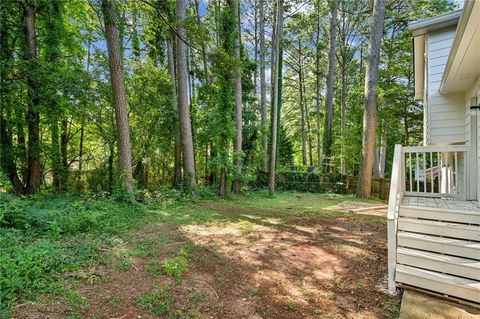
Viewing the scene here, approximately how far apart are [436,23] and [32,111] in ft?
35.3

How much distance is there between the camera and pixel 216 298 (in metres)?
2.90

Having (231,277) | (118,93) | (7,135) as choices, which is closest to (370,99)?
(118,93)

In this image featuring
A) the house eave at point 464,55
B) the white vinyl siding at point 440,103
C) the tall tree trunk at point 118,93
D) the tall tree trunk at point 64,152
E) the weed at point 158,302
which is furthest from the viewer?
the tall tree trunk at point 64,152

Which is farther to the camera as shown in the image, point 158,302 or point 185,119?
point 185,119

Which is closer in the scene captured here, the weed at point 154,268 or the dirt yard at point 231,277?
the dirt yard at point 231,277

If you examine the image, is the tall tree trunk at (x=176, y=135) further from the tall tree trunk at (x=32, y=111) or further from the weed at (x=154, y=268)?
the weed at (x=154, y=268)

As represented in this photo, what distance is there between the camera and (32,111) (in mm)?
8047

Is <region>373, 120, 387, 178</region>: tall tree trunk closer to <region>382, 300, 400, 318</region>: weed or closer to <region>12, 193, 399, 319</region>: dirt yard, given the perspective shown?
<region>12, 193, 399, 319</region>: dirt yard

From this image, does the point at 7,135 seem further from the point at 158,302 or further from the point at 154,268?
the point at 158,302

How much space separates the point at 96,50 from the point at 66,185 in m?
5.30

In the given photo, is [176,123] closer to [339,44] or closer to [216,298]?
[216,298]

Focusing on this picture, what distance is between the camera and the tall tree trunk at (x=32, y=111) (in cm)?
765

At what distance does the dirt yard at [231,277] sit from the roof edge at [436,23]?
178 inches

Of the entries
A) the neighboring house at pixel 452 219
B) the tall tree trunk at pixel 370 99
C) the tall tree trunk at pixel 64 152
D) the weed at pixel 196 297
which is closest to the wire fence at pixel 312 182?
the tall tree trunk at pixel 370 99
